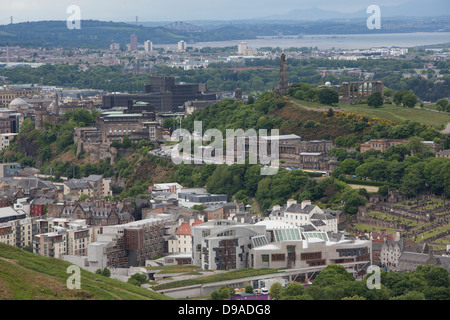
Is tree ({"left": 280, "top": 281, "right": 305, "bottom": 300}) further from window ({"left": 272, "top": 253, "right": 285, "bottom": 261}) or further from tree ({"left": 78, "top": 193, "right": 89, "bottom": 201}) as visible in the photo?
tree ({"left": 78, "top": 193, "right": 89, "bottom": 201})

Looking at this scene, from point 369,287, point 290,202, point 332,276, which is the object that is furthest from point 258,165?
point 369,287

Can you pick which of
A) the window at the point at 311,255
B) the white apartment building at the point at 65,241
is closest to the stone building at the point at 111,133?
the white apartment building at the point at 65,241

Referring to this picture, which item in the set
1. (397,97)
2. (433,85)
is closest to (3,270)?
(397,97)

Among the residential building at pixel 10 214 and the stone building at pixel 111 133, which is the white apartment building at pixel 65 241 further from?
the stone building at pixel 111 133

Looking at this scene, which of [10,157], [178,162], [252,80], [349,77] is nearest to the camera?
[178,162]

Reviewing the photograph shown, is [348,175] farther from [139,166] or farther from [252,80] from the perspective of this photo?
[252,80]
